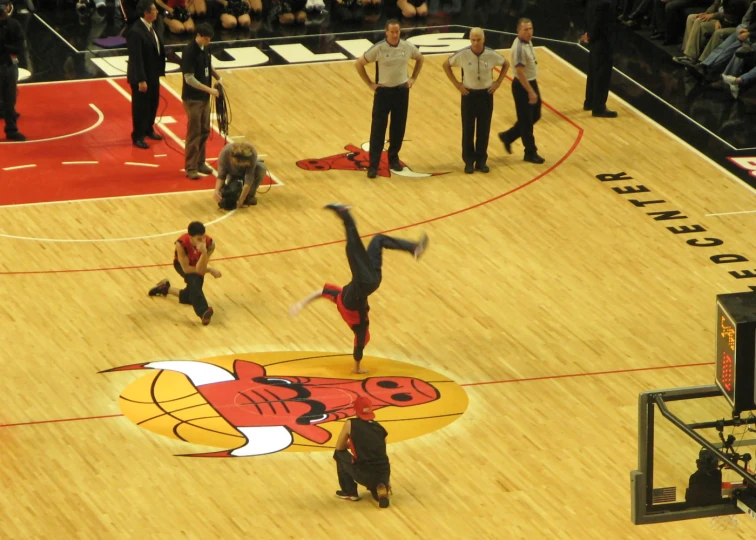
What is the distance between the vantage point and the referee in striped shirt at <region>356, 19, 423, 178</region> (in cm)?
2030

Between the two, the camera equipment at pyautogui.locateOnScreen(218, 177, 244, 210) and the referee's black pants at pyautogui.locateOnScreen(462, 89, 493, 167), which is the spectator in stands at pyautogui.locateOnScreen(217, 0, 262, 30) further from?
the camera equipment at pyautogui.locateOnScreen(218, 177, 244, 210)

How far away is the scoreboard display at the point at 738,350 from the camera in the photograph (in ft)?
31.7

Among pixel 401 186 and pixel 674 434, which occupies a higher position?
pixel 674 434

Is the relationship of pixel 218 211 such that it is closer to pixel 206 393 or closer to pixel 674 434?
pixel 206 393

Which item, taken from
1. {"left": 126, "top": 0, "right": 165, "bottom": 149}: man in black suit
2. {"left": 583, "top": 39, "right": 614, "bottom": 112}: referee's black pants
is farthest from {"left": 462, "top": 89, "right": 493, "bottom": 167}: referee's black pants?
{"left": 126, "top": 0, "right": 165, "bottom": 149}: man in black suit

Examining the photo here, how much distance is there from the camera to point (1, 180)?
20297 millimetres

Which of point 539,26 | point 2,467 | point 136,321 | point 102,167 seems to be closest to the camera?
point 2,467

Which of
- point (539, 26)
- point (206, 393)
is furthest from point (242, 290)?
point (539, 26)

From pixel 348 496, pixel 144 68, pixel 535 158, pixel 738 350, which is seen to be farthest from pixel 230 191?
pixel 738 350

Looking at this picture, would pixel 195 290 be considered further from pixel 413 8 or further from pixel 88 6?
pixel 88 6

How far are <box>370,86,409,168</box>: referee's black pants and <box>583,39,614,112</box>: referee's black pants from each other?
3349mm

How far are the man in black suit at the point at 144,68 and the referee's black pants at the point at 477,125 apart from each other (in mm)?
4097

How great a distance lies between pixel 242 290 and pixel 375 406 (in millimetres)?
3015

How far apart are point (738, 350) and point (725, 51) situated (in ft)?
49.9
